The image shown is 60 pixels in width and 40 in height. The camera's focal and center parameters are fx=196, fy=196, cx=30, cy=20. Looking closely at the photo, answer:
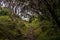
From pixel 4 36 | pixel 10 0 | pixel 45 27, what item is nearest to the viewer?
pixel 4 36

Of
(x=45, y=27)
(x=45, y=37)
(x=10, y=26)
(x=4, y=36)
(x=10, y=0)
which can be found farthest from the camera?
(x=10, y=0)

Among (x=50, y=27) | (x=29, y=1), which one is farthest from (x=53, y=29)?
(x=29, y=1)

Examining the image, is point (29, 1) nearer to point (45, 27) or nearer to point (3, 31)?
point (45, 27)

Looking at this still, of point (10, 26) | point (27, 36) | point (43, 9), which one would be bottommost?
point (27, 36)

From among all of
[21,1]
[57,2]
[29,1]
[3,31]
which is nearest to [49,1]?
[57,2]

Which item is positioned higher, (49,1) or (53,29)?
(49,1)

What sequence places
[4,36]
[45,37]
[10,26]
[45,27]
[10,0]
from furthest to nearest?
[10,0] → [45,27] → [10,26] → [45,37] → [4,36]

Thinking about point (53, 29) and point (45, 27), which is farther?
point (45, 27)

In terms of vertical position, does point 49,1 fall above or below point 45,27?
above

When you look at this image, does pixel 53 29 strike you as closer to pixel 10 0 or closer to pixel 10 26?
pixel 10 26
